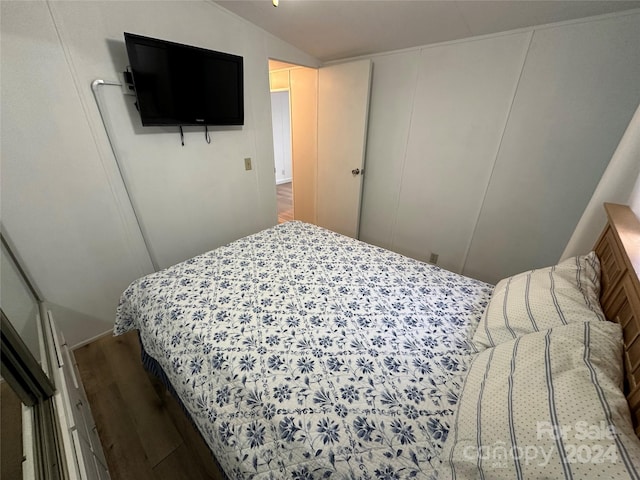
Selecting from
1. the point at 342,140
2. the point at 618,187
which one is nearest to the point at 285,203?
the point at 342,140

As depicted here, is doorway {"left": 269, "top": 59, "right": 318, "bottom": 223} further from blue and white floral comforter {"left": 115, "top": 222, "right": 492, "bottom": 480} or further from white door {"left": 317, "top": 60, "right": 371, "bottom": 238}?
blue and white floral comforter {"left": 115, "top": 222, "right": 492, "bottom": 480}

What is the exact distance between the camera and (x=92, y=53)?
1.44 m

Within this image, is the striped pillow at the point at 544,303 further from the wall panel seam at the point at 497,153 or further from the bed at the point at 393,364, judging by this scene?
the wall panel seam at the point at 497,153

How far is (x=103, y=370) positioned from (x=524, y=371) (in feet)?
7.34

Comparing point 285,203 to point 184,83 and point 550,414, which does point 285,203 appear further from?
point 550,414

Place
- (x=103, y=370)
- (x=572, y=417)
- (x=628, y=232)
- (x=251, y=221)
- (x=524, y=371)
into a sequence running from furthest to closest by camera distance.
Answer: (x=251, y=221), (x=103, y=370), (x=628, y=232), (x=524, y=371), (x=572, y=417)

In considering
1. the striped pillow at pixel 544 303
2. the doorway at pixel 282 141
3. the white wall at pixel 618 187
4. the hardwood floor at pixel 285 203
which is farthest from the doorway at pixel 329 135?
the striped pillow at pixel 544 303

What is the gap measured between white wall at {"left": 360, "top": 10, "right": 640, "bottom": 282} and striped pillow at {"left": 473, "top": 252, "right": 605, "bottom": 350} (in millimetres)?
1024

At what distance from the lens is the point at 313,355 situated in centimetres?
97

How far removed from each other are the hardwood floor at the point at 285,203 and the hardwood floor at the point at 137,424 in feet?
8.75

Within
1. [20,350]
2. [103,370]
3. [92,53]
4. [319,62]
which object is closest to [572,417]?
[20,350]

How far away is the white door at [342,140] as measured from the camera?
2.46m

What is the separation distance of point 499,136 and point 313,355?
83.2 inches

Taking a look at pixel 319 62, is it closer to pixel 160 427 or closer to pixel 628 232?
pixel 628 232
